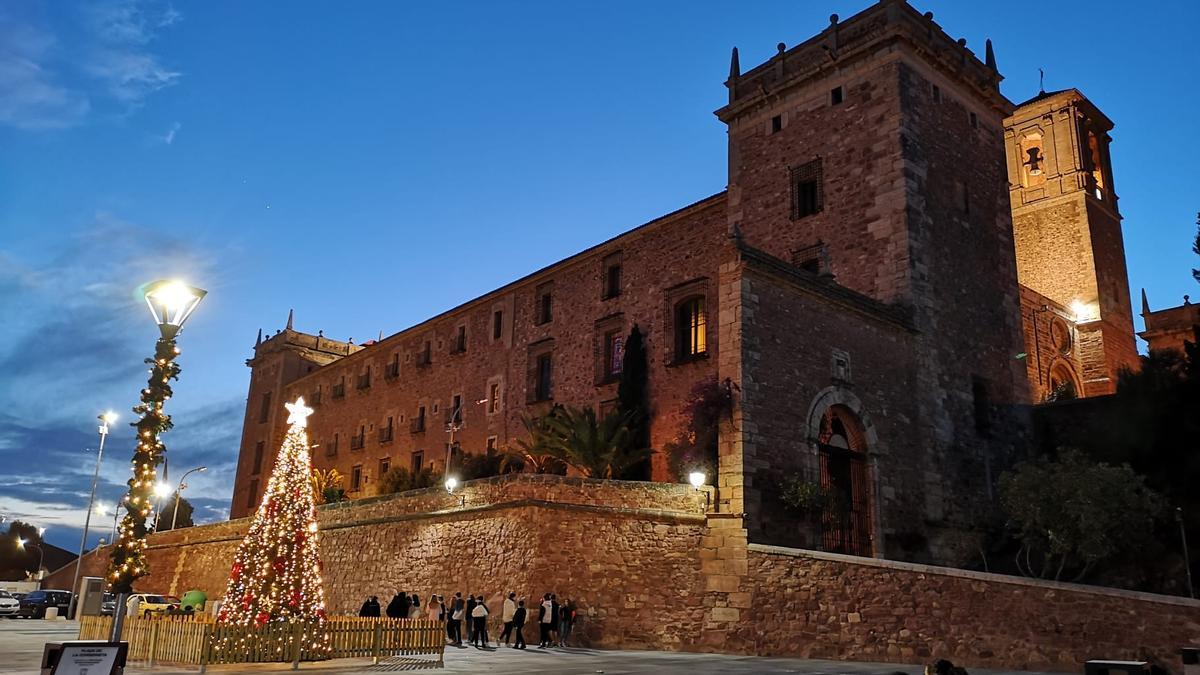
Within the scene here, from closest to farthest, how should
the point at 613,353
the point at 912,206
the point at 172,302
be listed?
the point at 172,302 → the point at 912,206 → the point at 613,353

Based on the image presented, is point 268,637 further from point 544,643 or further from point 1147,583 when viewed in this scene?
point 1147,583

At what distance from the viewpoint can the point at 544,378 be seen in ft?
105

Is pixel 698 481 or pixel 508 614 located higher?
pixel 698 481

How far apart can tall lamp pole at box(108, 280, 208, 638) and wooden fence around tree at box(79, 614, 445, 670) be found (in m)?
2.27

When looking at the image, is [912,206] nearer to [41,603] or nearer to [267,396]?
[41,603]

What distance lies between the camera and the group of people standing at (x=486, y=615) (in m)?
17.6

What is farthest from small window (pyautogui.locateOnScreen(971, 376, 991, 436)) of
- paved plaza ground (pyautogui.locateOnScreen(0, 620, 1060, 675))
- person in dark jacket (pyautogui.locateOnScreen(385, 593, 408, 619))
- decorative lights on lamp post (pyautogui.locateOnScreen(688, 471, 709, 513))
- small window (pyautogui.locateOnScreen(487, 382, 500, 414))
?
small window (pyautogui.locateOnScreen(487, 382, 500, 414))

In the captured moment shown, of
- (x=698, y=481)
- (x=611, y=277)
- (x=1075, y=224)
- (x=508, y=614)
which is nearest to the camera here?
(x=508, y=614)

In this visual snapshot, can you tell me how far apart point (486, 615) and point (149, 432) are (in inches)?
375

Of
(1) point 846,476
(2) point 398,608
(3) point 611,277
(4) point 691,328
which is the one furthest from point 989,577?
(3) point 611,277

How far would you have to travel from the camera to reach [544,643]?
17422 mm

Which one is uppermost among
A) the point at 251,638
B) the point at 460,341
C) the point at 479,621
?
the point at 460,341

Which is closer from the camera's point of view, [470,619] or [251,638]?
[251,638]

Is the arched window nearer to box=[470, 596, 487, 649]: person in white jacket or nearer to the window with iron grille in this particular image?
the window with iron grille
